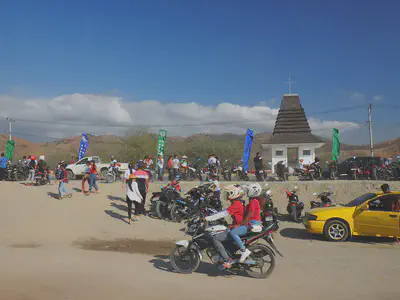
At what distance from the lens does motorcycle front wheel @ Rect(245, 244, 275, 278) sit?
21.5 feet

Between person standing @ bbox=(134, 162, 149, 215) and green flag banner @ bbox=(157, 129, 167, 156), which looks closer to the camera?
person standing @ bbox=(134, 162, 149, 215)

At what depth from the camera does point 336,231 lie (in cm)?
1007

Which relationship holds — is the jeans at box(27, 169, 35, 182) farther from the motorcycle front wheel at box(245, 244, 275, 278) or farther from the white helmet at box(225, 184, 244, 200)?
the motorcycle front wheel at box(245, 244, 275, 278)

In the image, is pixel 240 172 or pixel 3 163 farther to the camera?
pixel 3 163

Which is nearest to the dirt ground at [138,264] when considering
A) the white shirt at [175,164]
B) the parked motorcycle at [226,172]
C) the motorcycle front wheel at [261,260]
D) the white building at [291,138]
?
the motorcycle front wheel at [261,260]

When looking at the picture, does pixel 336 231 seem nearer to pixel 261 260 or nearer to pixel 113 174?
pixel 261 260

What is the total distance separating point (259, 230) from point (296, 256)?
2.58 meters

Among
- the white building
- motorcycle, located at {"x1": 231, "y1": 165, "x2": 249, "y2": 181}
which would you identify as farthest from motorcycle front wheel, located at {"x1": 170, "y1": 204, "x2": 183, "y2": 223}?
the white building

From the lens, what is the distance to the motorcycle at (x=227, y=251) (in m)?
6.56

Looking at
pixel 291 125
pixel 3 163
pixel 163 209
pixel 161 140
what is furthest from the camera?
pixel 291 125

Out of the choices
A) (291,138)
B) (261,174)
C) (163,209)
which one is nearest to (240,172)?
(261,174)

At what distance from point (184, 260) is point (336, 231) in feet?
17.8

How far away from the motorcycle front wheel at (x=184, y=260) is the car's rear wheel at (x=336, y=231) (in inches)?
199

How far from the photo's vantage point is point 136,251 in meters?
8.93
